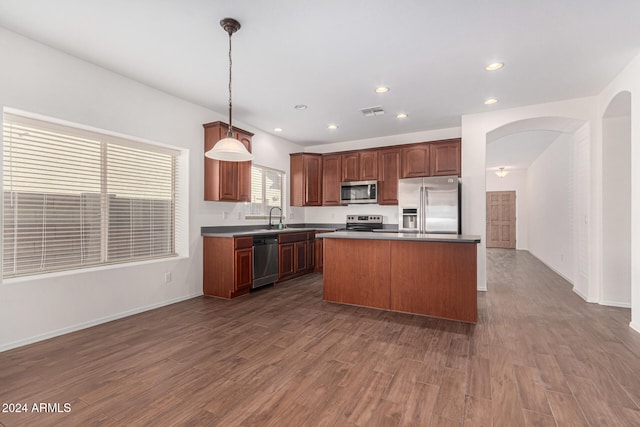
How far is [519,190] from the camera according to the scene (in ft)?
34.0

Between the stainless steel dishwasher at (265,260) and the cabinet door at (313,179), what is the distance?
162 centimetres

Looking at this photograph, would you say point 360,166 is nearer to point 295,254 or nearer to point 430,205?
point 430,205

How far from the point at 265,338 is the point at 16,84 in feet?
10.4

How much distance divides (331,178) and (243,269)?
9.67 feet

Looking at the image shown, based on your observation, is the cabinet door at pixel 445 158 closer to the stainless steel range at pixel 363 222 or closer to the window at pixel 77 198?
the stainless steel range at pixel 363 222

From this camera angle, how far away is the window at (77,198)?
9.18 ft

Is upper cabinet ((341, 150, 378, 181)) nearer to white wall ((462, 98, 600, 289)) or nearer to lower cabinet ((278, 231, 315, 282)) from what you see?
lower cabinet ((278, 231, 315, 282))

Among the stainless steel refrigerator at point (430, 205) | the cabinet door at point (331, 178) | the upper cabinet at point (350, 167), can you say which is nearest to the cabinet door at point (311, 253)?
the cabinet door at point (331, 178)

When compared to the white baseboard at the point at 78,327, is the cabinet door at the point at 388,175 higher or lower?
higher

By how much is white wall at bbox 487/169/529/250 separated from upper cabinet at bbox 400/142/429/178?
644 centimetres

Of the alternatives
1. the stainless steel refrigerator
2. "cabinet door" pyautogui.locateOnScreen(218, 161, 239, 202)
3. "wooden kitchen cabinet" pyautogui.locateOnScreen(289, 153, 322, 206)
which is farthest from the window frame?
the stainless steel refrigerator

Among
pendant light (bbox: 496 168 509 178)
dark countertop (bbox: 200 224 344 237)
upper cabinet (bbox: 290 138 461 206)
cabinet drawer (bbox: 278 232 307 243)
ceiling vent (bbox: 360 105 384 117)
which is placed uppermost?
ceiling vent (bbox: 360 105 384 117)

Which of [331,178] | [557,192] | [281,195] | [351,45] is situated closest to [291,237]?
[281,195]

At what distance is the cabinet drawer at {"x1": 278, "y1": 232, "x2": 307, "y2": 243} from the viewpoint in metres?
5.31
